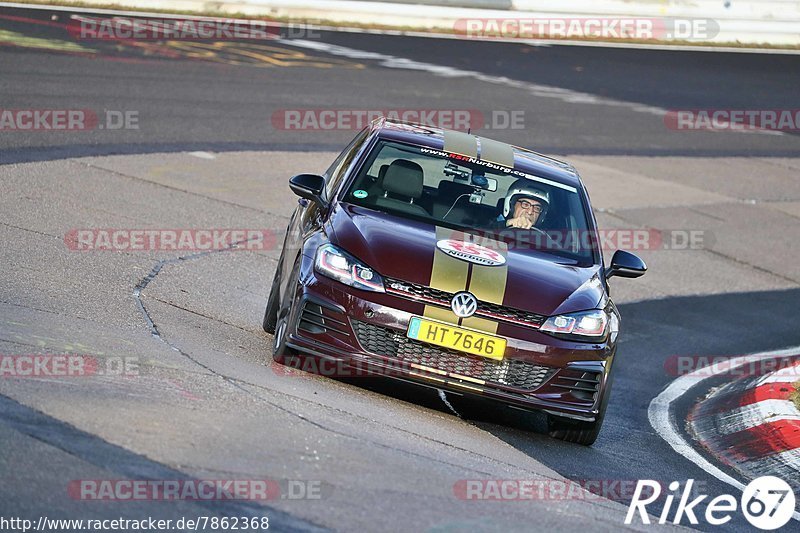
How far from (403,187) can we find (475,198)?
1.61 ft

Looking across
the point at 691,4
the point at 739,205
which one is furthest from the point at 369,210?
the point at 691,4

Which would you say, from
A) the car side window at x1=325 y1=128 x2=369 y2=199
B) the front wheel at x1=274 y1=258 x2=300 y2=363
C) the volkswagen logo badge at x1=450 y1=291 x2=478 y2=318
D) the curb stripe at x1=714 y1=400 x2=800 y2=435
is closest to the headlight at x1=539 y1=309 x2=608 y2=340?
the volkswagen logo badge at x1=450 y1=291 x2=478 y2=318

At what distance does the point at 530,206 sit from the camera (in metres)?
8.53

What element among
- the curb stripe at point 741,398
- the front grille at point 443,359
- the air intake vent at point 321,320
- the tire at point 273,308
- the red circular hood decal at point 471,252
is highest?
the red circular hood decal at point 471,252

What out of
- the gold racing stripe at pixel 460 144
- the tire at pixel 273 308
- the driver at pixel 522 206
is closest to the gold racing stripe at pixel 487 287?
the driver at pixel 522 206

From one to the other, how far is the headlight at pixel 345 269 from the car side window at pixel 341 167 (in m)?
0.99

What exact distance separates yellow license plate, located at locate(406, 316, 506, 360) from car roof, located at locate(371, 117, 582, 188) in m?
1.95

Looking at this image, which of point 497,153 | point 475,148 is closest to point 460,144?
point 475,148

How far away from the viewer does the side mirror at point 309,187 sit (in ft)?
27.1

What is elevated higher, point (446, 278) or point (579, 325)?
point (446, 278)

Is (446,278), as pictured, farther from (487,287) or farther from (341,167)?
(341,167)

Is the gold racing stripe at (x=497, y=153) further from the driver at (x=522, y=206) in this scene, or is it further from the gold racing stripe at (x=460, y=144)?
the driver at (x=522, y=206)

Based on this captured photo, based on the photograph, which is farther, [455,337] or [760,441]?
[760,441]

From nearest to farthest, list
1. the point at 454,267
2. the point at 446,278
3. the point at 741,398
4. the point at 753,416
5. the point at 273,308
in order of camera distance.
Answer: the point at 446,278, the point at 454,267, the point at 273,308, the point at 753,416, the point at 741,398
